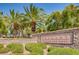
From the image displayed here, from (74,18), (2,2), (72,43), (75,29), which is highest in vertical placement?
(2,2)

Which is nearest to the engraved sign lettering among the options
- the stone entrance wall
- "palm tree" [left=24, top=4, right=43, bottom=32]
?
the stone entrance wall

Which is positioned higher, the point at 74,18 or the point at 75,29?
the point at 74,18

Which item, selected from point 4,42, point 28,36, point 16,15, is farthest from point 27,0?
point 4,42

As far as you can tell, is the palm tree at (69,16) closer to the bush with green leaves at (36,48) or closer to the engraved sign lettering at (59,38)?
the engraved sign lettering at (59,38)

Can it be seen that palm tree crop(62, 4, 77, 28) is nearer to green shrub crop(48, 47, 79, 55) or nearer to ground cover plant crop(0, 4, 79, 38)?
ground cover plant crop(0, 4, 79, 38)

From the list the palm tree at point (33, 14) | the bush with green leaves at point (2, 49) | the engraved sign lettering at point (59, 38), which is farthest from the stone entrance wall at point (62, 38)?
the bush with green leaves at point (2, 49)

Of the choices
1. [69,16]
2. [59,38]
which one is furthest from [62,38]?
[69,16]

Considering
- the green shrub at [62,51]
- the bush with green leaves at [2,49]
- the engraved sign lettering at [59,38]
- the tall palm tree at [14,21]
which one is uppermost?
the tall palm tree at [14,21]

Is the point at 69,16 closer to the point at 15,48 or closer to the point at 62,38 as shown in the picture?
the point at 62,38

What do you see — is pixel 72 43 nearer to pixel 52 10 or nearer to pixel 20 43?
pixel 52 10
